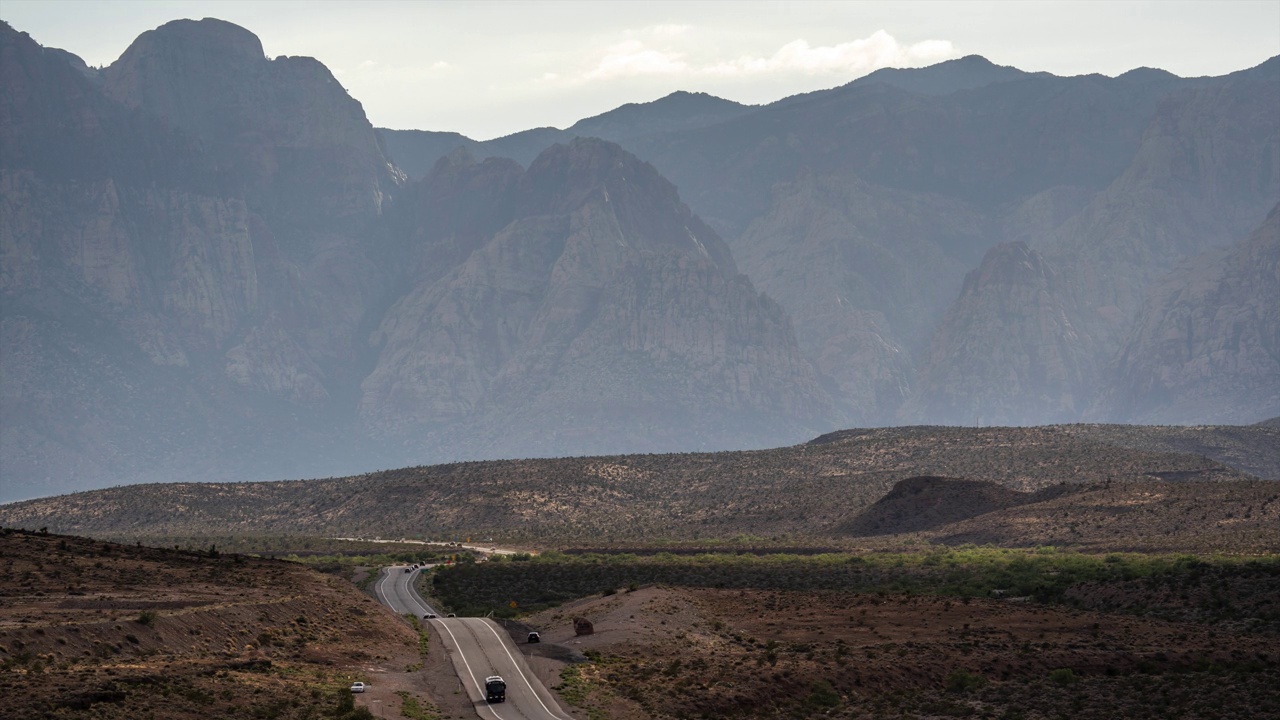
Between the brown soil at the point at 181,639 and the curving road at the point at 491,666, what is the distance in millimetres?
1962

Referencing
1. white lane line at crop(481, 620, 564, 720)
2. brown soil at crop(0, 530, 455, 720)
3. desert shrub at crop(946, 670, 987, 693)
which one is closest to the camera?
brown soil at crop(0, 530, 455, 720)

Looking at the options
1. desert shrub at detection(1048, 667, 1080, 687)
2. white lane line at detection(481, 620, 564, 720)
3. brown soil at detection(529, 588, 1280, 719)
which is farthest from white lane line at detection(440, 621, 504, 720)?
desert shrub at detection(1048, 667, 1080, 687)

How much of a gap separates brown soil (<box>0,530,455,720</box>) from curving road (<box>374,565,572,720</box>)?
6.44 ft

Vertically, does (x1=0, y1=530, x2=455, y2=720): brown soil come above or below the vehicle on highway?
above

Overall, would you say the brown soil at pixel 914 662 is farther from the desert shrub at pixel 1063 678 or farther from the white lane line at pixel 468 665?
the white lane line at pixel 468 665

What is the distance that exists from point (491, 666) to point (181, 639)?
1288 centimetres

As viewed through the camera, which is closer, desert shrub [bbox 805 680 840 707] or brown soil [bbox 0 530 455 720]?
brown soil [bbox 0 530 455 720]

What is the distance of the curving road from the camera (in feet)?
190

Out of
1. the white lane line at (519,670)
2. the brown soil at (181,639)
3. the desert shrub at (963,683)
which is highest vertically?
the brown soil at (181,639)

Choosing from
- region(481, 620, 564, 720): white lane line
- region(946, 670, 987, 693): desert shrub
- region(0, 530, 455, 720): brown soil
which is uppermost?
region(0, 530, 455, 720): brown soil

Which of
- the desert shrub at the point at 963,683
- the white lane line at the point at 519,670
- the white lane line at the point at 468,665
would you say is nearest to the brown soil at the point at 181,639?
the white lane line at the point at 468,665

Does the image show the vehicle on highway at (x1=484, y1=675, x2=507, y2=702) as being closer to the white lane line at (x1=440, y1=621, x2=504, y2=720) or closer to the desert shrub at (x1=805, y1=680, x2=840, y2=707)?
the white lane line at (x1=440, y1=621, x2=504, y2=720)

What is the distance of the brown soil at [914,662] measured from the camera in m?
61.0

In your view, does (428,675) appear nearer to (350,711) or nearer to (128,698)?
(350,711)
